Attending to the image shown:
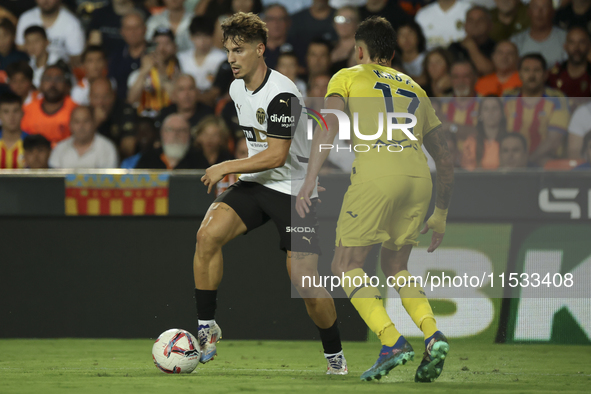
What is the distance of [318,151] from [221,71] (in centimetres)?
362

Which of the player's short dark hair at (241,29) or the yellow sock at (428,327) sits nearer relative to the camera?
the yellow sock at (428,327)

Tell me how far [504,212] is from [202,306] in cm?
255

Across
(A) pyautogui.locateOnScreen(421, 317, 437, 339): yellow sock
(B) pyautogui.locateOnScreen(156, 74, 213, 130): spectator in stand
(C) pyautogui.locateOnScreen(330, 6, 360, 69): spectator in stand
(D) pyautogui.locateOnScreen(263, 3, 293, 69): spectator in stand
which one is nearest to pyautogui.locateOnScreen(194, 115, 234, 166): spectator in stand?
(B) pyautogui.locateOnScreen(156, 74, 213, 130): spectator in stand

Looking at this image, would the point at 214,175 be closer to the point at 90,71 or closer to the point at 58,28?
the point at 90,71

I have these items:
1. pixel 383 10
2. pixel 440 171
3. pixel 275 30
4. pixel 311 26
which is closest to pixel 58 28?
pixel 275 30

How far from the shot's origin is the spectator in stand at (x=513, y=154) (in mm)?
5270

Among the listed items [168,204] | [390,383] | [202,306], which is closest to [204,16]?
[168,204]

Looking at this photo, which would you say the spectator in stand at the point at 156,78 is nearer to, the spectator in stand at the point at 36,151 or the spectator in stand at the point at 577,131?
the spectator in stand at the point at 36,151

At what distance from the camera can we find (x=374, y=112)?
12.1 feet

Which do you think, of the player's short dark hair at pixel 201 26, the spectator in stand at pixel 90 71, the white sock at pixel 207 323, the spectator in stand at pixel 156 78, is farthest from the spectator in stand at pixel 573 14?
the white sock at pixel 207 323

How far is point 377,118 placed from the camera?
3680mm

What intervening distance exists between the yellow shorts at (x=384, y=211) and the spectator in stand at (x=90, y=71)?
14.2 ft

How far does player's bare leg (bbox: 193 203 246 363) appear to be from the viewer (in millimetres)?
3881

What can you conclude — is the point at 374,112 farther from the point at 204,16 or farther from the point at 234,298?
the point at 204,16
